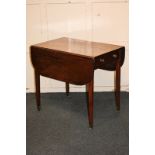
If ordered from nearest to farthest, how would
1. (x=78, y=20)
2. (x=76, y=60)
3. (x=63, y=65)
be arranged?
(x=76, y=60), (x=63, y=65), (x=78, y=20)

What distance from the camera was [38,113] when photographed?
2.63m

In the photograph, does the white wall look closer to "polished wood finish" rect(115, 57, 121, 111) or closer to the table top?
the table top

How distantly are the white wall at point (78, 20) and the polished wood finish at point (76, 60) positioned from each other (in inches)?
10.7

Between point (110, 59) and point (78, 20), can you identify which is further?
point (78, 20)

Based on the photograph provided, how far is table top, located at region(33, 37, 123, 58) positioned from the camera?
226cm

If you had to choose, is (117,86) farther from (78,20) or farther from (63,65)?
(78,20)

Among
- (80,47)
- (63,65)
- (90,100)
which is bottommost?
(90,100)

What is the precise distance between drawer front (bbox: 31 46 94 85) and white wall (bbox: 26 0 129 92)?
41 cm

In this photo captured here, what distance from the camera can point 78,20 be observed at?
2842mm

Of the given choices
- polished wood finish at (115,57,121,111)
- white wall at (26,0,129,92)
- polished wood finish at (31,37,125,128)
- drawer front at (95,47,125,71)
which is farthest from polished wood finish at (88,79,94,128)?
white wall at (26,0,129,92)

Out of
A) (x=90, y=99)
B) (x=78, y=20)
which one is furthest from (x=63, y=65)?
(x=78, y=20)

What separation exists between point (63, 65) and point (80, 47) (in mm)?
204
